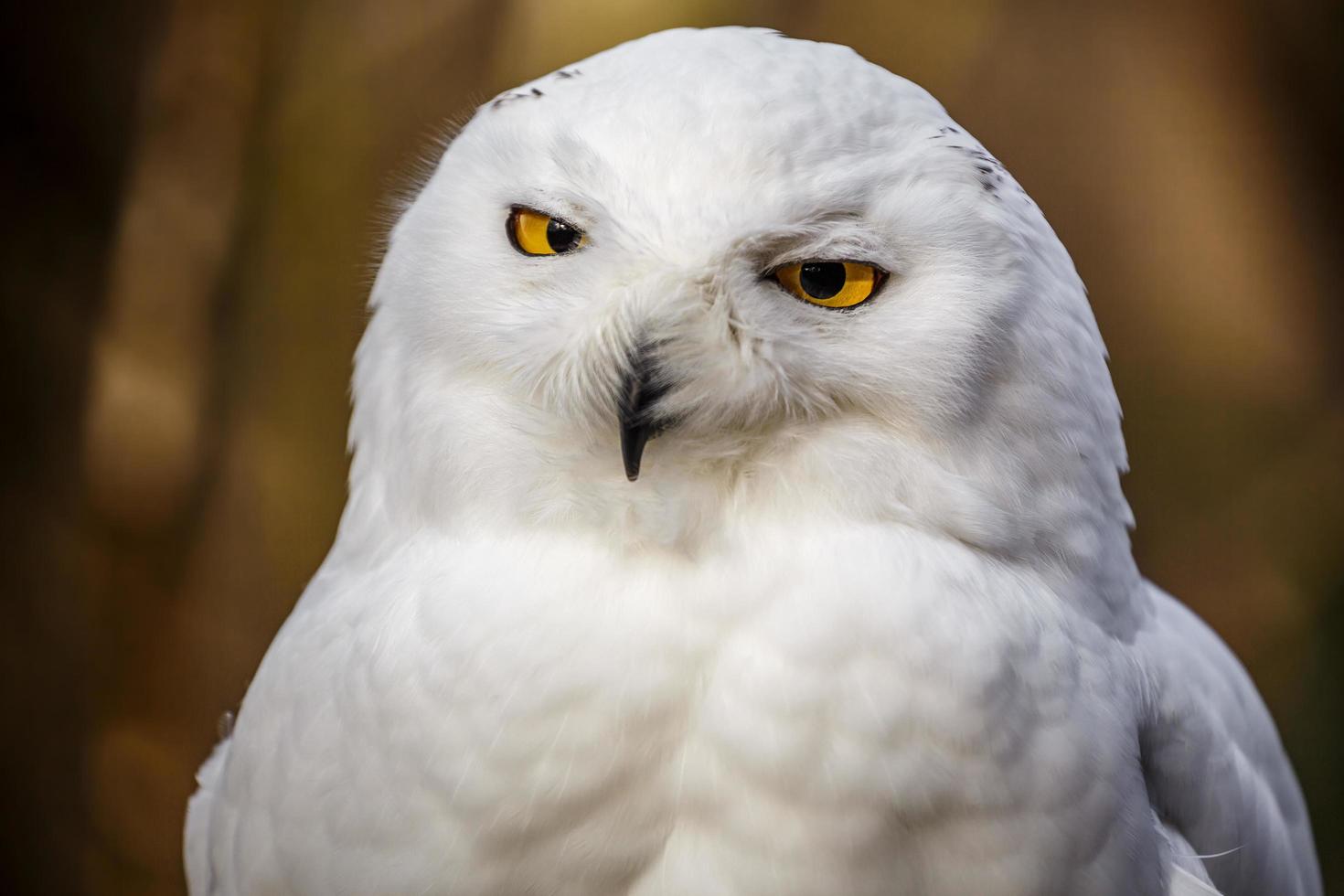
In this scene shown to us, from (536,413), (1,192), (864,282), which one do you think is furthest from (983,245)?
(1,192)

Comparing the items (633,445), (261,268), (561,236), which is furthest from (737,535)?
(261,268)

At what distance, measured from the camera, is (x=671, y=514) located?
76 centimetres

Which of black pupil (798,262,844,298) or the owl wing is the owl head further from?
the owl wing

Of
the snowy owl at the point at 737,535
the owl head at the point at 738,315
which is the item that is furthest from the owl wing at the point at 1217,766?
the owl head at the point at 738,315

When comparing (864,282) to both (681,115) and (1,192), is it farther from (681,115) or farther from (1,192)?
(1,192)

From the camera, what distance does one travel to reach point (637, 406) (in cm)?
72

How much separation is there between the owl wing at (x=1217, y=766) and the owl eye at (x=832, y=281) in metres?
0.37

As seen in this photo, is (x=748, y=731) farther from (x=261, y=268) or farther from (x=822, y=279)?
(x=261, y=268)

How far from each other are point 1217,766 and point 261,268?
3.45 feet

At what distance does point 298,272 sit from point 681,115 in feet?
2.16

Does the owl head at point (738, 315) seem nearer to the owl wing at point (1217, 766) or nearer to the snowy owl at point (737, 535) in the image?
the snowy owl at point (737, 535)

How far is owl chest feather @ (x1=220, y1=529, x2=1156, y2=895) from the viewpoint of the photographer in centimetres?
73

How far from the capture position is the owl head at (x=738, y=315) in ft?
2.36

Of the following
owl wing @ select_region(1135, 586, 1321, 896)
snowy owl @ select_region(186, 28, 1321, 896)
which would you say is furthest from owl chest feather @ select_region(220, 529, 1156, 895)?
owl wing @ select_region(1135, 586, 1321, 896)
